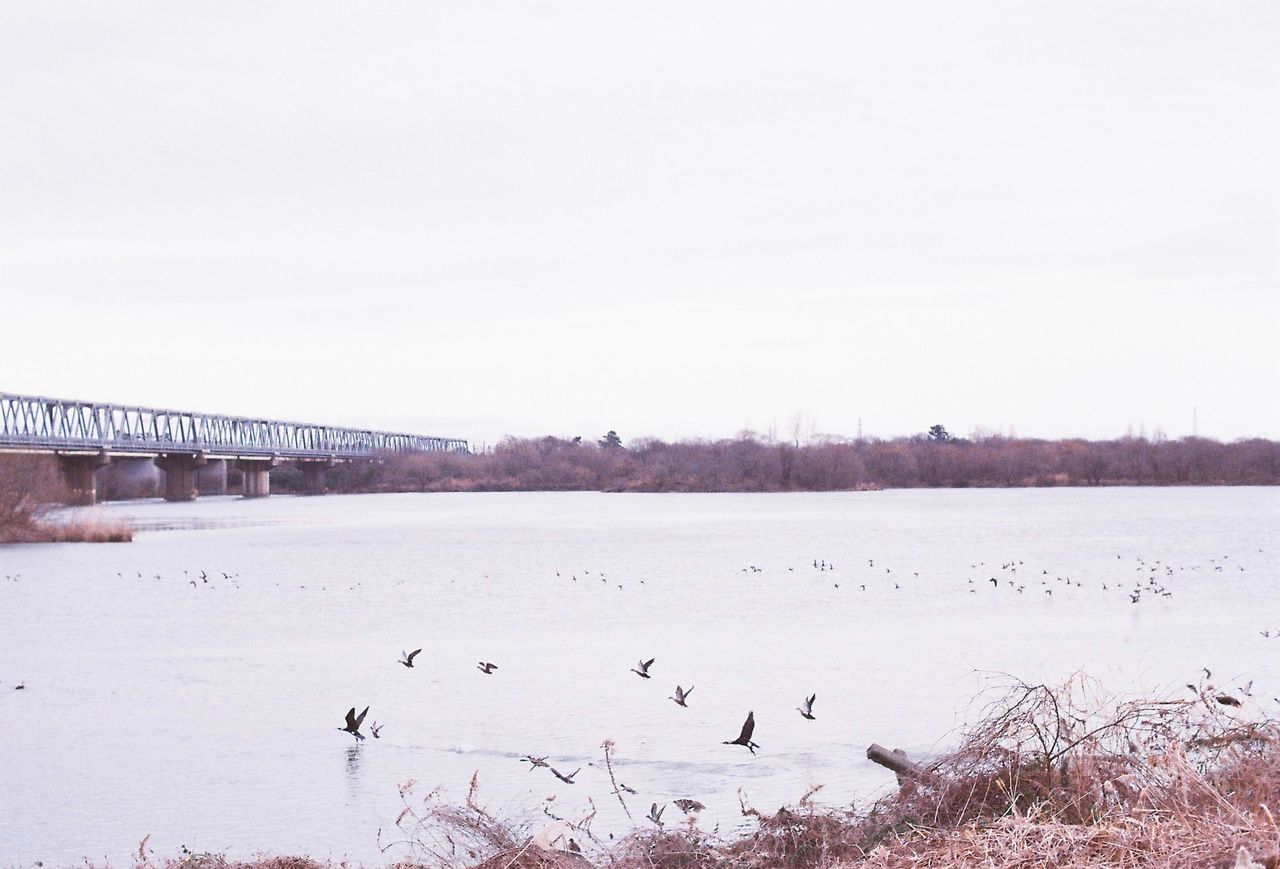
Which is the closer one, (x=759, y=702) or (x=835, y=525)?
(x=759, y=702)

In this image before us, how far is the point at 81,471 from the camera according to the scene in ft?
310

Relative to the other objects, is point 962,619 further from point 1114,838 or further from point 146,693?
point 1114,838

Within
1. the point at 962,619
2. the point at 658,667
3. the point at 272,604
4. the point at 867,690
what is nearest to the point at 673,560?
the point at 272,604

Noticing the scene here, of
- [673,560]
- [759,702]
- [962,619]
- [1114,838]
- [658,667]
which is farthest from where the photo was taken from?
[673,560]

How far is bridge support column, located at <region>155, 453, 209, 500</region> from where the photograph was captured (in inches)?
4552

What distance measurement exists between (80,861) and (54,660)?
12174mm

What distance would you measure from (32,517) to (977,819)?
54040 mm

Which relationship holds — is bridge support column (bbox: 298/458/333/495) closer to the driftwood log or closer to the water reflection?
the water reflection

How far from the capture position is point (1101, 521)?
63.9 meters

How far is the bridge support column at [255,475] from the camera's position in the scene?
135 m

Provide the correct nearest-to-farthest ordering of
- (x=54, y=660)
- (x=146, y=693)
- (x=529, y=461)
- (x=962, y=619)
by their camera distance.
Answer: (x=146, y=693) < (x=54, y=660) < (x=962, y=619) < (x=529, y=461)

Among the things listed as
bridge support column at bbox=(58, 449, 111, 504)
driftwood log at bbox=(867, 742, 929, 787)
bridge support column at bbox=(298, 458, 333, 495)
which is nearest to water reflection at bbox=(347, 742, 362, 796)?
driftwood log at bbox=(867, 742, 929, 787)

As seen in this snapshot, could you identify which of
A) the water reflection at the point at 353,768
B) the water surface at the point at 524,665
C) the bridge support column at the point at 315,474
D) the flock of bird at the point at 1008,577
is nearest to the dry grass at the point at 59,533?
the water surface at the point at 524,665

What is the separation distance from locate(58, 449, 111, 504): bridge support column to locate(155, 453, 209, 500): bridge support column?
16.9 m
